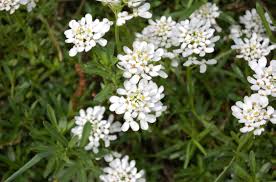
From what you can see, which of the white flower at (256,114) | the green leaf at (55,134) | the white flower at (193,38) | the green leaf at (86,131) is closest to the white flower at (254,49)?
the white flower at (193,38)

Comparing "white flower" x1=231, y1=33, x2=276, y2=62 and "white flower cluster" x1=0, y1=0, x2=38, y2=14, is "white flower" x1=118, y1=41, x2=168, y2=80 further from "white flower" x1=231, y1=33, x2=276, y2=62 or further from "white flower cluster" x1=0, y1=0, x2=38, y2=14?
"white flower cluster" x1=0, y1=0, x2=38, y2=14

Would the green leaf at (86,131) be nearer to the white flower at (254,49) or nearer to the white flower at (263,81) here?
the white flower at (263,81)

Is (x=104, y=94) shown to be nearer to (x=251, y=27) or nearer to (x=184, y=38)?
(x=184, y=38)

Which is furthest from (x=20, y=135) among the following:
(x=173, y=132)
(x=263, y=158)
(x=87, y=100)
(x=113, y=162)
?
(x=263, y=158)

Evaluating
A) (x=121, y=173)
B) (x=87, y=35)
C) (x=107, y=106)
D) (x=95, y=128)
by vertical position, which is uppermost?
(x=87, y=35)

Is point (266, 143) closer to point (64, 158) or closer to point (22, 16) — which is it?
point (64, 158)

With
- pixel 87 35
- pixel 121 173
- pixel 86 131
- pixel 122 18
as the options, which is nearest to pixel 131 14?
pixel 122 18
